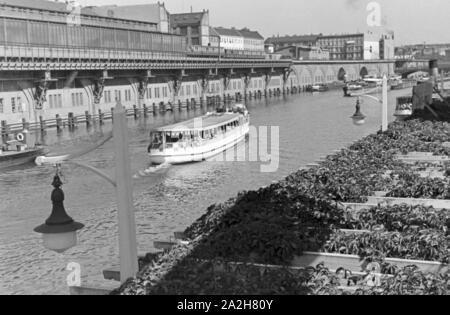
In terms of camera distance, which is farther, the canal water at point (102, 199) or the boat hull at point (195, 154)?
the boat hull at point (195, 154)

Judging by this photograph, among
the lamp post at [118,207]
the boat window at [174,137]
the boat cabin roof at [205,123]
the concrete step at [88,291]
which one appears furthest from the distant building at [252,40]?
the lamp post at [118,207]

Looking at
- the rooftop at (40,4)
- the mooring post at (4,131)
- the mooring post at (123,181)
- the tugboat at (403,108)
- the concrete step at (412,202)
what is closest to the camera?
the mooring post at (123,181)

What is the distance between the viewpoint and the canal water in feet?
65.9

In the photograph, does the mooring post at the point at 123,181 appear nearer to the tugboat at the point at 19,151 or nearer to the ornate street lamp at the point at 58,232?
the ornate street lamp at the point at 58,232

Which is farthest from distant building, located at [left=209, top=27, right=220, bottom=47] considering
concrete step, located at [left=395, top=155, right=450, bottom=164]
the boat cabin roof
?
concrete step, located at [left=395, top=155, right=450, bottom=164]

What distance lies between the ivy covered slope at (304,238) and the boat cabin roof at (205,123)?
27.4 m

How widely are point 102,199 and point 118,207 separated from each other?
2134cm

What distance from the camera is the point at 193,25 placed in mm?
139250

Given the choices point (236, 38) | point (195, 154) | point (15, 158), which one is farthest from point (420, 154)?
point (236, 38)

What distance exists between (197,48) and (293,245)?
107 m

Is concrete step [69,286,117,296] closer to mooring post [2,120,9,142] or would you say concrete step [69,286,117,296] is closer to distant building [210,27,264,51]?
mooring post [2,120,9,142]

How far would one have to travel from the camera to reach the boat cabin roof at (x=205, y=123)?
43003 millimetres

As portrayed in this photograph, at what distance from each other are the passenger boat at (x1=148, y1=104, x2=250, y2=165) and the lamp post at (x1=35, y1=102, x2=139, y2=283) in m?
31.4

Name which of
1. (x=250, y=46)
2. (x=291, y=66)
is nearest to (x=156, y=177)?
(x=291, y=66)
